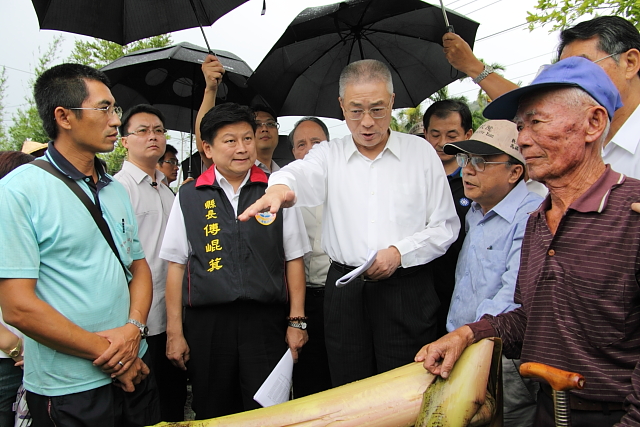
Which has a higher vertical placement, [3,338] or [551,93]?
[551,93]

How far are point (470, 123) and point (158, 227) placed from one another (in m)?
2.55

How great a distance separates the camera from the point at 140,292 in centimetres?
245

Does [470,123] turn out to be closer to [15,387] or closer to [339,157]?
[339,157]

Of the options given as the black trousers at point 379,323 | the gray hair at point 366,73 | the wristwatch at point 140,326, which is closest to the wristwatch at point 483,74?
the gray hair at point 366,73

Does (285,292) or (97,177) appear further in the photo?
(285,292)

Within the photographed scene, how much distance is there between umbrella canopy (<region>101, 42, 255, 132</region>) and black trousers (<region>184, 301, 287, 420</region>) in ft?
7.42

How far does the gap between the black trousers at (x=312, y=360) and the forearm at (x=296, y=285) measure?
0.33m

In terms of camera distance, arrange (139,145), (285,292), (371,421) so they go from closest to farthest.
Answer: (371,421), (285,292), (139,145)

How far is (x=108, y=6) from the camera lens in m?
3.17

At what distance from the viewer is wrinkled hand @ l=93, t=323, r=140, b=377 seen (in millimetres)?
2080

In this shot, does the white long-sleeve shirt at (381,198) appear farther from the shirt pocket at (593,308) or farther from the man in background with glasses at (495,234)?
the shirt pocket at (593,308)

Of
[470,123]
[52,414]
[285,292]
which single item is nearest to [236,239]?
[285,292]

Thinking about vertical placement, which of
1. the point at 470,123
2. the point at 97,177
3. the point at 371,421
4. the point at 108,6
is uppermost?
the point at 108,6

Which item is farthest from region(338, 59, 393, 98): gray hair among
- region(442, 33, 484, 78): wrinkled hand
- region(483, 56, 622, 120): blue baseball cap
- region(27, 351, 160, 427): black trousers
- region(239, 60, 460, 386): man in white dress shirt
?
region(27, 351, 160, 427): black trousers
